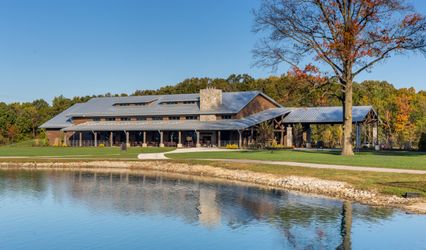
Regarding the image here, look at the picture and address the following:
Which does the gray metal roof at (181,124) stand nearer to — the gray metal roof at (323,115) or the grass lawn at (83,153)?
the gray metal roof at (323,115)

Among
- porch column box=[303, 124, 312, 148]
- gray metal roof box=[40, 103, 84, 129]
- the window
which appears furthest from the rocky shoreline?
gray metal roof box=[40, 103, 84, 129]

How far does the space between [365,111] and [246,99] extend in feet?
55.4

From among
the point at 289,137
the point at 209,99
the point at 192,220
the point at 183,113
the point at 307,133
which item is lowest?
the point at 192,220

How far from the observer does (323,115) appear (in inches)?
2586

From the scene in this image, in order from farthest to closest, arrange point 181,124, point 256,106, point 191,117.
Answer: point 256,106 < point 191,117 < point 181,124

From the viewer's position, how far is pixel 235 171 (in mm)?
35344

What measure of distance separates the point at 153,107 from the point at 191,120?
27.8 feet

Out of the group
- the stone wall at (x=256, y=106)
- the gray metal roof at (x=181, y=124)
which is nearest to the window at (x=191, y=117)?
the gray metal roof at (x=181, y=124)

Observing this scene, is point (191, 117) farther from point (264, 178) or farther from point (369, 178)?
point (369, 178)

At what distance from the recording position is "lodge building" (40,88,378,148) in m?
65.4

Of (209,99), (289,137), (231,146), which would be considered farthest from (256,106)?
(231,146)

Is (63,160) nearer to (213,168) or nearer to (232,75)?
(213,168)

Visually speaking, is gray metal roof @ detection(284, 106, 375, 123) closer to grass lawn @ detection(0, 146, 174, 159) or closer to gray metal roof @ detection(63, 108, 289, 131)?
gray metal roof @ detection(63, 108, 289, 131)

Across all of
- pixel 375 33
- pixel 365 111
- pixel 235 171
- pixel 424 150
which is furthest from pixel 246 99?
pixel 235 171
